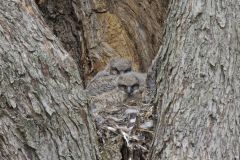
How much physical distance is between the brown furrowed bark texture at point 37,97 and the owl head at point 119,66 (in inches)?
149

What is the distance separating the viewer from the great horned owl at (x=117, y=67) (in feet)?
26.8

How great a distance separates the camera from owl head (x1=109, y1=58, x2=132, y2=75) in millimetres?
8148

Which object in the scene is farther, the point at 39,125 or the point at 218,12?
the point at 218,12

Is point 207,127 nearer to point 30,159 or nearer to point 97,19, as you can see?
point 30,159

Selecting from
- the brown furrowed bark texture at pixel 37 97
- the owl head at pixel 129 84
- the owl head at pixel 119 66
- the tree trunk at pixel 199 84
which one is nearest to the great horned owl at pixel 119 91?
the owl head at pixel 129 84

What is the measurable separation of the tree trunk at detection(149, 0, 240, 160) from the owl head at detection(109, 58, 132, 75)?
313 centimetres

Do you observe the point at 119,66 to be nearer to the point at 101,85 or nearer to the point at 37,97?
the point at 101,85

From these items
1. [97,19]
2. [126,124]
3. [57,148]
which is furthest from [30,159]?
[97,19]

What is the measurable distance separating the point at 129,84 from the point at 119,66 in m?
0.44

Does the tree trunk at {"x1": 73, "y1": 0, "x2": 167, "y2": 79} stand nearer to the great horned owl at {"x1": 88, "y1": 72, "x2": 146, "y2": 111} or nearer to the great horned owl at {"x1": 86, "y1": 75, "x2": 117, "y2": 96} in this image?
the great horned owl at {"x1": 86, "y1": 75, "x2": 117, "y2": 96}

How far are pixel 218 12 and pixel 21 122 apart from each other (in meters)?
1.78

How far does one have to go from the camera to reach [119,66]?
8.10m

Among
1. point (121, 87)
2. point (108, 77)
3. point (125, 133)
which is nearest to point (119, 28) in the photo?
point (108, 77)

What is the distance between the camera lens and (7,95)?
4086 millimetres
